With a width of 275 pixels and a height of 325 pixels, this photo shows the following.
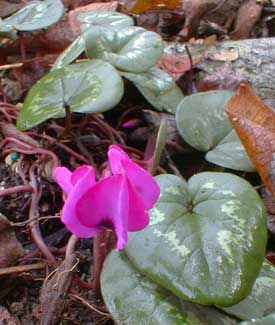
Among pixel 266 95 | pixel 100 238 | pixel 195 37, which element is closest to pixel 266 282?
pixel 100 238

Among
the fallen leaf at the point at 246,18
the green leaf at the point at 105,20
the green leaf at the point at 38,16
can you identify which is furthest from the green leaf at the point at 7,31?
the fallen leaf at the point at 246,18

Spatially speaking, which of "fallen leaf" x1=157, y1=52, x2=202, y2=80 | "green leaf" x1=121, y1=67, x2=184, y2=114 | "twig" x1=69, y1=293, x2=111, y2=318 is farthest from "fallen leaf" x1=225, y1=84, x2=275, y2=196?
"fallen leaf" x1=157, y1=52, x2=202, y2=80

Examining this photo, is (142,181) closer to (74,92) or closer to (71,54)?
(74,92)

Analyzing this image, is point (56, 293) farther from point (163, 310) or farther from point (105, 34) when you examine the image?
point (105, 34)

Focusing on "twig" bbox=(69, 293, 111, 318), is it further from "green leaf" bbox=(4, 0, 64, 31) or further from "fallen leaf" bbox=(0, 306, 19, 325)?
"green leaf" bbox=(4, 0, 64, 31)

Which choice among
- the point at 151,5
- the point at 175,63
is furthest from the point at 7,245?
the point at 151,5

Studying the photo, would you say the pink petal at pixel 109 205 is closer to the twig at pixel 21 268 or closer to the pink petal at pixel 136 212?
the pink petal at pixel 136 212

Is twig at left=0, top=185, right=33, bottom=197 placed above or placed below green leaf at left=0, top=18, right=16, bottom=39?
below
